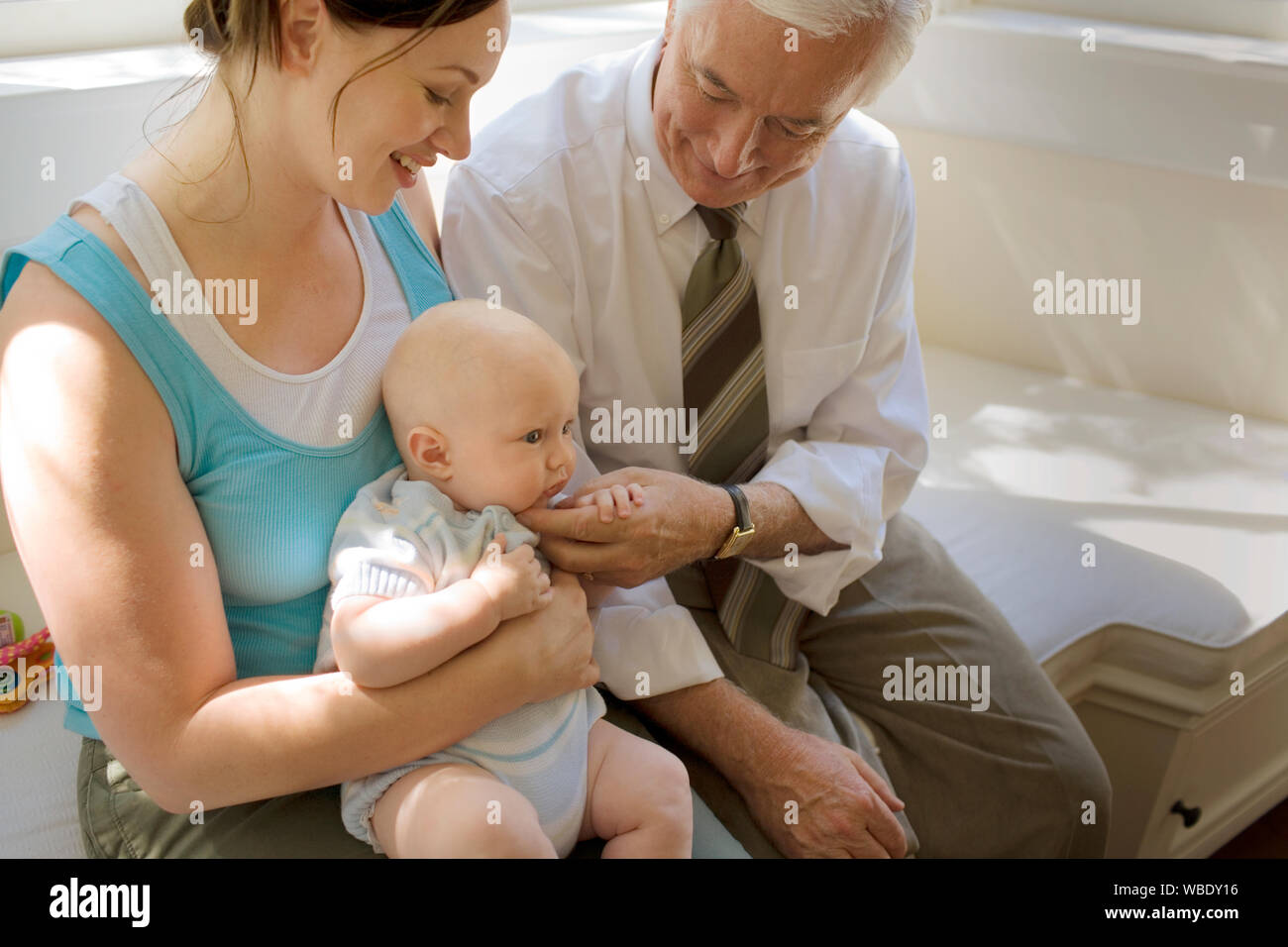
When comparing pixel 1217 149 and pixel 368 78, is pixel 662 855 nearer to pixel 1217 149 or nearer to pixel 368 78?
pixel 368 78

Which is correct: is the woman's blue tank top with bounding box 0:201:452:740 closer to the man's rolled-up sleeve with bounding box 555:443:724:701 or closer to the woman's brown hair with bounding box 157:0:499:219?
the woman's brown hair with bounding box 157:0:499:219

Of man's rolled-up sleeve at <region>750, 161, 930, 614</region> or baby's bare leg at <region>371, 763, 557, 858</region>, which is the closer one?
baby's bare leg at <region>371, 763, 557, 858</region>

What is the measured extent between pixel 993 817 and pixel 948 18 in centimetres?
195

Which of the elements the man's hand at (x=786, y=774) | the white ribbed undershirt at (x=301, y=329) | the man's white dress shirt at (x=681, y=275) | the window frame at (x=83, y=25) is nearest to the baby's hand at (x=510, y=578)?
the white ribbed undershirt at (x=301, y=329)

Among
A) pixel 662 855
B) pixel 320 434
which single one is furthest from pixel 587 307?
pixel 662 855

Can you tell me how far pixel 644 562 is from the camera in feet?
5.12

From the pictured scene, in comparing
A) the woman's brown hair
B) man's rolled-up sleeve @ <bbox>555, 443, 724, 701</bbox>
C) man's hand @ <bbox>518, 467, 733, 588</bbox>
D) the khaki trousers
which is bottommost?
the khaki trousers

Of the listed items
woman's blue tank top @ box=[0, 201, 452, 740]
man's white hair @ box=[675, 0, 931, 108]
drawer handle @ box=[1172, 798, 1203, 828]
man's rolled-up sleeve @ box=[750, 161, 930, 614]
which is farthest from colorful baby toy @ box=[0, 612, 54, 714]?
drawer handle @ box=[1172, 798, 1203, 828]

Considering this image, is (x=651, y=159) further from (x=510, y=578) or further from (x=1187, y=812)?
(x=1187, y=812)

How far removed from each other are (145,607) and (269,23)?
0.58m

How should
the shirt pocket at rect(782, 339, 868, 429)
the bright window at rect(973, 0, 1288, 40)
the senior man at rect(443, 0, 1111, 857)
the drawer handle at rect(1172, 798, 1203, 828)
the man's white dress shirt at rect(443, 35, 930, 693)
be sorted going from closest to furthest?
the senior man at rect(443, 0, 1111, 857) → the man's white dress shirt at rect(443, 35, 930, 693) → the shirt pocket at rect(782, 339, 868, 429) → the drawer handle at rect(1172, 798, 1203, 828) → the bright window at rect(973, 0, 1288, 40)

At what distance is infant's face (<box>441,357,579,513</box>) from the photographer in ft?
4.44

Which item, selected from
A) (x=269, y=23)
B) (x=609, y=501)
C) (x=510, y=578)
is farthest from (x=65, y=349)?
(x=609, y=501)

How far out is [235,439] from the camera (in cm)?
129
